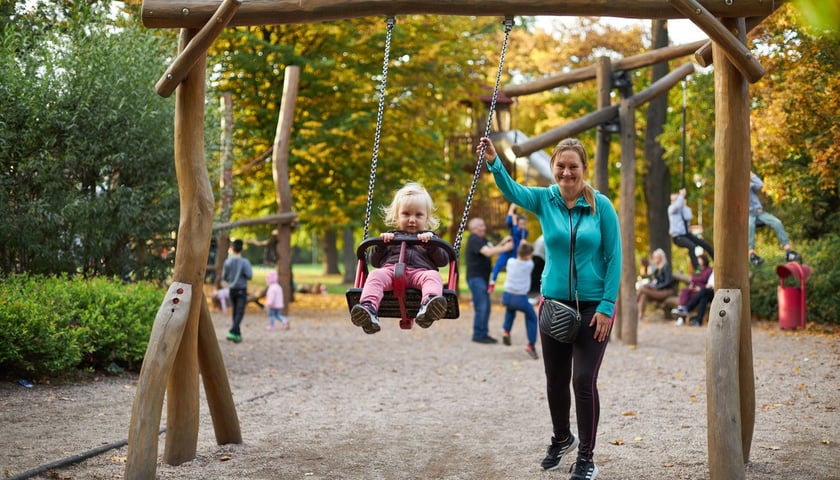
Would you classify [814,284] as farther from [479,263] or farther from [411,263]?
[411,263]

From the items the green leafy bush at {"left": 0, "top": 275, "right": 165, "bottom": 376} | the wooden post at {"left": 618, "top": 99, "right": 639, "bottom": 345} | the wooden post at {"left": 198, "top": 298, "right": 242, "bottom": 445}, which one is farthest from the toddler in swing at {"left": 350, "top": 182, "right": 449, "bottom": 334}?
the wooden post at {"left": 618, "top": 99, "right": 639, "bottom": 345}

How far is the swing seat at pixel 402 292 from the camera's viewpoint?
5570 millimetres

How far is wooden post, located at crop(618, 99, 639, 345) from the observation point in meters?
13.5

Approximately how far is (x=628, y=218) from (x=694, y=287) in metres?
5.23

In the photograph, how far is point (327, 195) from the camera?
23.8 m

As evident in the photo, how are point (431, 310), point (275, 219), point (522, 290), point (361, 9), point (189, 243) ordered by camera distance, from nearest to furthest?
point (431, 310), point (189, 243), point (361, 9), point (522, 290), point (275, 219)

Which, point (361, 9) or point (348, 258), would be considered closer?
point (361, 9)

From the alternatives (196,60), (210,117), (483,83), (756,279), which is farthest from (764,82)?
(483,83)

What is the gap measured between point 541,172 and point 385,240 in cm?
2219

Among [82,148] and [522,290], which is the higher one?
[82,148]

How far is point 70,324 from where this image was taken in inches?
370

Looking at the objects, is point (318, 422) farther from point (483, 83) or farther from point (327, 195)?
point (483, 83)

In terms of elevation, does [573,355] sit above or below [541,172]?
below

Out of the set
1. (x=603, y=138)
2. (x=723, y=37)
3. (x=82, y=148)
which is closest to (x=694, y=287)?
(x=603, y=138)
